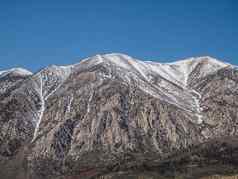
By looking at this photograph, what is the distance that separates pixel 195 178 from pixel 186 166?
14.9 metres

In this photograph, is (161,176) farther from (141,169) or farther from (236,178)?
(236,178)

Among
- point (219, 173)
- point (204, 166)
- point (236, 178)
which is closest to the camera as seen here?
point (236, 178)

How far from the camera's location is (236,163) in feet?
647

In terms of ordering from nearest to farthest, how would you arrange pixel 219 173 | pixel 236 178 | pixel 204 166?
pixel 236 178 → pixel 219 173 → pixel 204 166

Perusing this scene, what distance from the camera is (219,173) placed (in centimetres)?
17900

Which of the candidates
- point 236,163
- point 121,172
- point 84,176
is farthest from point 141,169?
point 236,163

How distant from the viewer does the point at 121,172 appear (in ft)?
618

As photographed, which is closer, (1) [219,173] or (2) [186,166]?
(1) [219,173]

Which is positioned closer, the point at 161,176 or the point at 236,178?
the point at 236,178

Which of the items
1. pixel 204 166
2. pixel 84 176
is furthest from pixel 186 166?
pixel 84 176

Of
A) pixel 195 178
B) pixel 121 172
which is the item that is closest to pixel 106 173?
pixel 121 172

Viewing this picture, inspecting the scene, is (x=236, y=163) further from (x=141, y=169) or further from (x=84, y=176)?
(x=84, y=176)

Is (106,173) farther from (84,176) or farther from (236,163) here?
(236,163)

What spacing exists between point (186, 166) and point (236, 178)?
26763 mm
